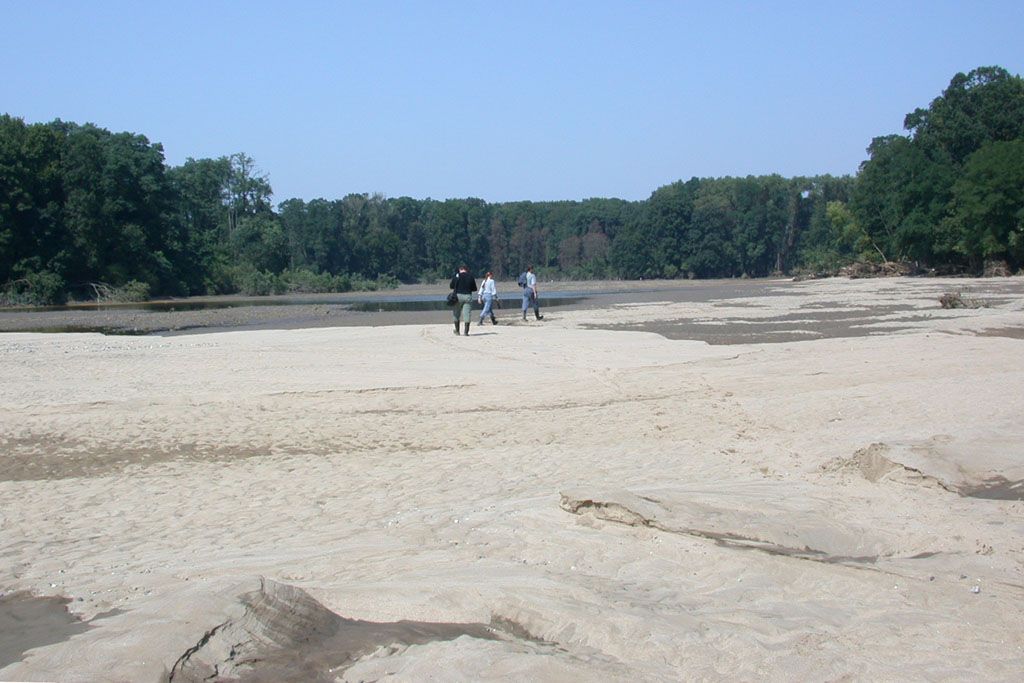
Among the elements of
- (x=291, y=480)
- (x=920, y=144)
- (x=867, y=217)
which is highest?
(x=920, y=144)

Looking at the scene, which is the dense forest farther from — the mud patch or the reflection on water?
the mud patch

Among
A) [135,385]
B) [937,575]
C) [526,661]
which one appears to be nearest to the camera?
[526,661]

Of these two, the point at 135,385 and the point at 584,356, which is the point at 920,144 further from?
the point at 135,385

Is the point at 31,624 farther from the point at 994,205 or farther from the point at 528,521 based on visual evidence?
the point at 994,205

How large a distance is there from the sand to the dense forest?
164 ft

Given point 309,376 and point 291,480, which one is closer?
point 291,480

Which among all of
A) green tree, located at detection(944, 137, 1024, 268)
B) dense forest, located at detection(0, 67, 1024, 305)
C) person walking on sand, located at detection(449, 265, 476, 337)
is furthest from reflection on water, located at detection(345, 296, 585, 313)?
green tree, located at detection(944, 137, 1024, 268)

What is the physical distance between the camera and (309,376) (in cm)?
1573

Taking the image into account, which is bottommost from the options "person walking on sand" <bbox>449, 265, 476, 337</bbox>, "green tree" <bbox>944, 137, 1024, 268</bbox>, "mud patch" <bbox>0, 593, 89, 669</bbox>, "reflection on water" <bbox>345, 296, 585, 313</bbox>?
"mud patch" <bbox>0, 593, 89, 669</bbox>

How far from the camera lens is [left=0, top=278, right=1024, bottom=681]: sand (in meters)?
4.58

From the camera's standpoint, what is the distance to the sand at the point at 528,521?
4.58 metres

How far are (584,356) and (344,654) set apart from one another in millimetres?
14007

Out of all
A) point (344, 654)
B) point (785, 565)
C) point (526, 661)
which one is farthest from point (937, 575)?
point (344, 654)

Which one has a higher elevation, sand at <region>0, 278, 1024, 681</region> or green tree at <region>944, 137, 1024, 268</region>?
green tree at <region>944, 137, 1024, 268</region>
